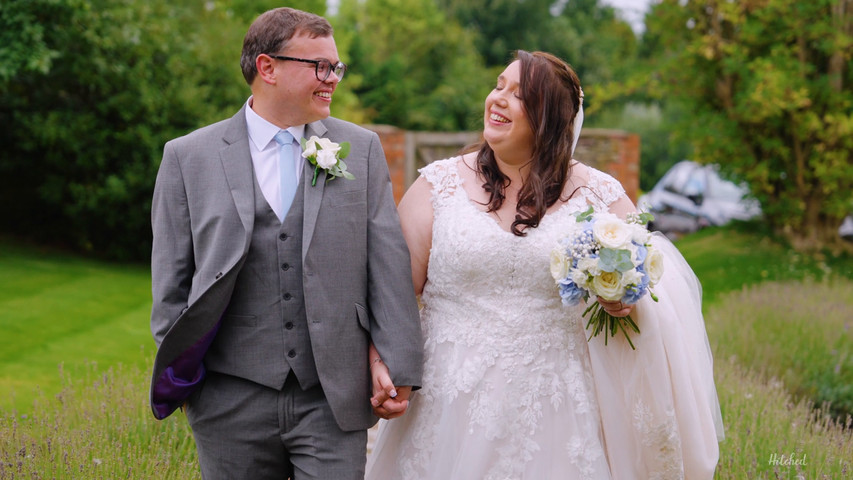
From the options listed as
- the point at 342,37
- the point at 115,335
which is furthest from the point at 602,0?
the point at 115,335

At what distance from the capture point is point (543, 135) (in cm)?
342

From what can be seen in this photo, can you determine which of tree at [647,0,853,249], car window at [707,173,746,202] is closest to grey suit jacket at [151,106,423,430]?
tree at [647,0,853,249]

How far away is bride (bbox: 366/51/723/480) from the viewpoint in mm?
3330

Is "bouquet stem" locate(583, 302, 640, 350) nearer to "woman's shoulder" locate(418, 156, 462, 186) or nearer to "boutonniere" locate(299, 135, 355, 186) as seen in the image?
"woman's shoulder" locate(418, 156, 462, 186)

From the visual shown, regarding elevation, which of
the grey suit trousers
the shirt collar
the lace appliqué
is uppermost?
the shirt collar

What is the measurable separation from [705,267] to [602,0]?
26850 mm

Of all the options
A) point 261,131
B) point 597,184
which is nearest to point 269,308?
point 261,131

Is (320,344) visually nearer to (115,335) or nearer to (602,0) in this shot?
(115,335)

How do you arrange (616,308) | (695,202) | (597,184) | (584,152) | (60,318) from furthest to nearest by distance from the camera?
(695,202) → (584,152) → (60,318) → (597,184) → (616,308)

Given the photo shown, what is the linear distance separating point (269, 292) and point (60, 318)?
543 centimetres

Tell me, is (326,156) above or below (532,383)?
above

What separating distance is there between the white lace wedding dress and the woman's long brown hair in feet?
0.24

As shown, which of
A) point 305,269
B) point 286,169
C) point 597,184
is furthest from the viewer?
point 597,184

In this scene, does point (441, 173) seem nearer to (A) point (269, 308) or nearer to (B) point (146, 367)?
(A) point (269, 308)
